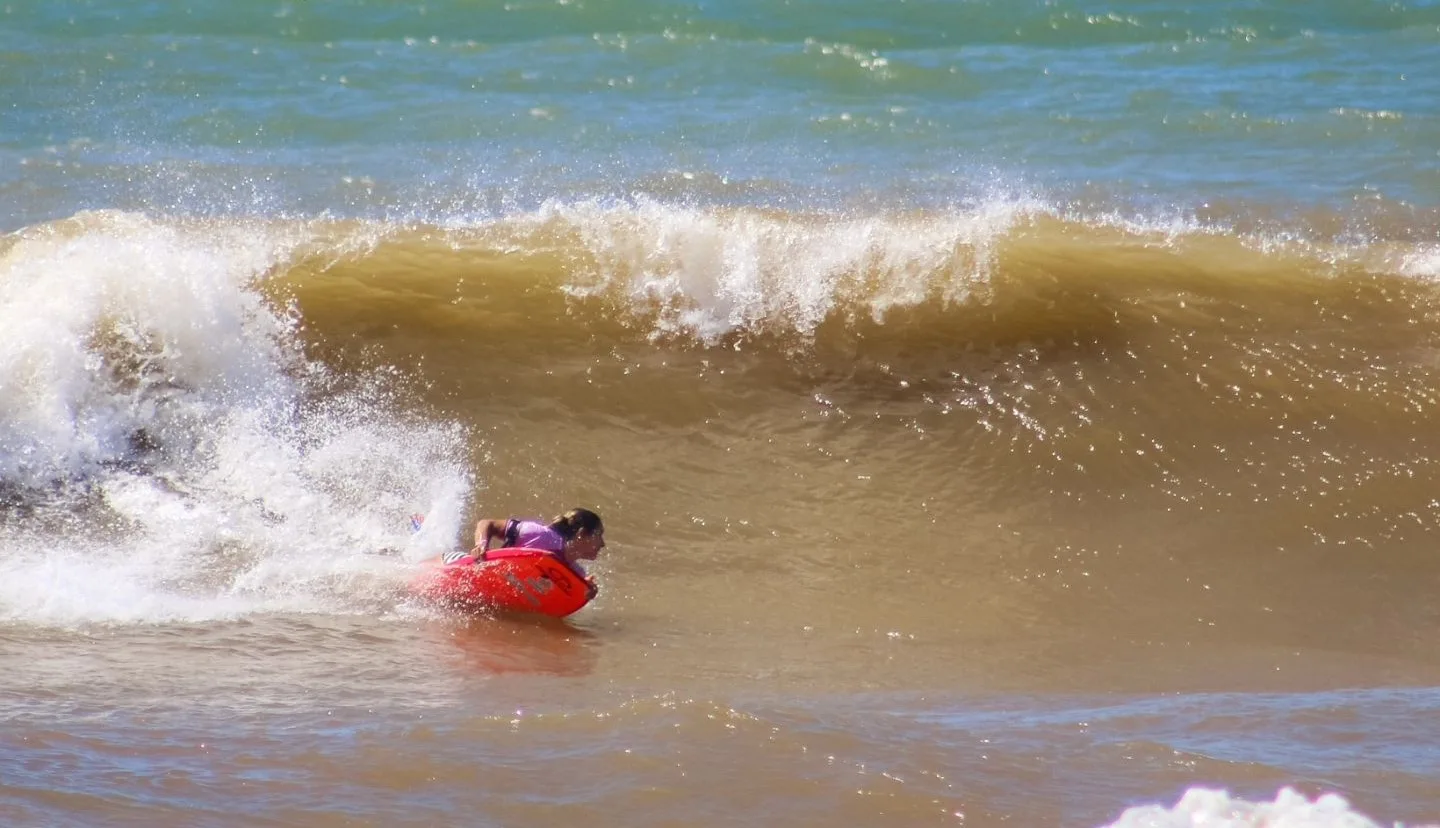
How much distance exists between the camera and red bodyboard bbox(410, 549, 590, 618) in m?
6.18

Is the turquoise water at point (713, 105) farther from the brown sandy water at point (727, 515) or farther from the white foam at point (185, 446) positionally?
the white foam at point (185, 446)

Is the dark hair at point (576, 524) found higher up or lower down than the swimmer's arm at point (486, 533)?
higher up

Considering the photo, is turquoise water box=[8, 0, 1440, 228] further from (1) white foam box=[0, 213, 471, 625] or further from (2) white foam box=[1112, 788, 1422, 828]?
(2) white foam box=[1112, 788, 1422, 828]

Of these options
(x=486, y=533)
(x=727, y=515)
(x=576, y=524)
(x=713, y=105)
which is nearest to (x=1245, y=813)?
(x=576, y=524)

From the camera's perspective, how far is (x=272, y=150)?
1286 cm

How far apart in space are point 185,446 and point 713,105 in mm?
7751

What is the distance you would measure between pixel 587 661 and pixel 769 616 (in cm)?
114

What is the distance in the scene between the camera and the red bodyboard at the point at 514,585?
618 centimetres

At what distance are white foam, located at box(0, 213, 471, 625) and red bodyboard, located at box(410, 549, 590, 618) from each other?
0.28 meters

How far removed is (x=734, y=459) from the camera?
7.97 meters

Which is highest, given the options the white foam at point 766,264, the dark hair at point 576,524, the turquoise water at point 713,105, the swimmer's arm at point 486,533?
the turquoise water at point 713,105

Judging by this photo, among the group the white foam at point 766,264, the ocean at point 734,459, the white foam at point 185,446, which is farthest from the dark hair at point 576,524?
the white foam at point 766,264

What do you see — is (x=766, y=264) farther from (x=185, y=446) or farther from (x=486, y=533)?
(x=185, y=446)

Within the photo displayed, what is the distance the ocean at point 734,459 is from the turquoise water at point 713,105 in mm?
96
